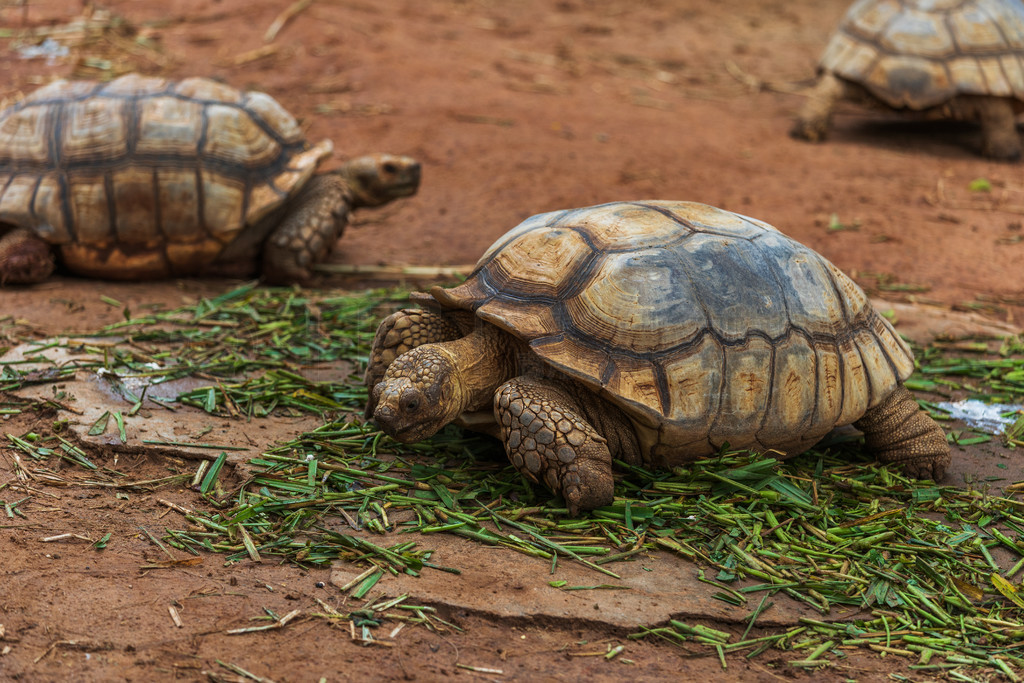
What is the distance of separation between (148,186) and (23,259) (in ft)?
2.58

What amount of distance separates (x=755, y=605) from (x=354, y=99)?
715 cm

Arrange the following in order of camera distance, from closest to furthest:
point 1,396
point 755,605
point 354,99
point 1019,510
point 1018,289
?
point 755,605, point 1019,510, point 1,396, point 1018,289, point 354,99

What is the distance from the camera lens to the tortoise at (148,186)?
512 cm

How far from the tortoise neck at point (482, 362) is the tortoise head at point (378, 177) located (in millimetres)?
2879

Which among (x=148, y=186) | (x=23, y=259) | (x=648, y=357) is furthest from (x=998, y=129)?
(x=23, y=259)

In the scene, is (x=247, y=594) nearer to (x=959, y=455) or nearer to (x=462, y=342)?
(x=462, y=342)

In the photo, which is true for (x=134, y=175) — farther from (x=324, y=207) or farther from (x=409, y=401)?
(x=409, y=401)

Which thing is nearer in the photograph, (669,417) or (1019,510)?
(669,417)

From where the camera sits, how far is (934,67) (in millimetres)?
8602

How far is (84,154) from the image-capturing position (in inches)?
201

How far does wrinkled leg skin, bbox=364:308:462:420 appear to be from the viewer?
11.4 ft

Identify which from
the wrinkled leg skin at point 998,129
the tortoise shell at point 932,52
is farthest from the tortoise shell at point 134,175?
the wrinkled leg skin at point 998,129

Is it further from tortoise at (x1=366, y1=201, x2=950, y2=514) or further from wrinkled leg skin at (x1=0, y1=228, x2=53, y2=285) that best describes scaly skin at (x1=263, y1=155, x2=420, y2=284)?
tortoise at (x1=366, y1=201, x2=950, y2=514)

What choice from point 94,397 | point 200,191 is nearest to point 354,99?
point 200,191
